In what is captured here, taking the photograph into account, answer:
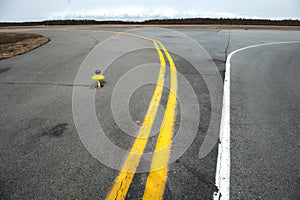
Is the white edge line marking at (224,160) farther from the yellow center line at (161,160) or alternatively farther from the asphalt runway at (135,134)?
the yellow center line at (161,160)

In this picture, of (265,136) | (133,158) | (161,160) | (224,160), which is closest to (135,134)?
(133,158)

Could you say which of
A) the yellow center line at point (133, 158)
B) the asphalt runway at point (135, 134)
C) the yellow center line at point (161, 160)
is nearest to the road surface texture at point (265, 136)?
the asphalt runway at point (135, 134)

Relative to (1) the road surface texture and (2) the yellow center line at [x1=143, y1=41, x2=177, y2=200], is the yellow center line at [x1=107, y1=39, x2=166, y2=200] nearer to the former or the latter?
(2) the yellow center line at [x1=143, y1=41, x2=177, y2=200]

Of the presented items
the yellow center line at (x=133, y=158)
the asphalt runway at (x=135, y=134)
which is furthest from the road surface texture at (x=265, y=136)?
the yellow center line at (x=133, y=158)

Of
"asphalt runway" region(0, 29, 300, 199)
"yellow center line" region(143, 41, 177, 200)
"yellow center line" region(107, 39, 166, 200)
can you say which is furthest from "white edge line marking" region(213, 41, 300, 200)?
"yellow center line" region(107, 39, 166, 200)

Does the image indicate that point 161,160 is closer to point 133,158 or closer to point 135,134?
point 133,158

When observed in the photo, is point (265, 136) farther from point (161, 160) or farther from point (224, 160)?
point (161, 160)

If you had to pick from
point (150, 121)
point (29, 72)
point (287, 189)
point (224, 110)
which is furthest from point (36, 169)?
point (29, 72)

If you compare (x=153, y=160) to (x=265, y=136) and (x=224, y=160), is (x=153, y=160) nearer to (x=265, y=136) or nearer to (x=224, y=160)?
(x=224, y=160)

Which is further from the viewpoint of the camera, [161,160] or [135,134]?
[135,134]

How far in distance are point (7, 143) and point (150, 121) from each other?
1990 millimetres

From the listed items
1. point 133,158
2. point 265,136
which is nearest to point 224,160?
point 265,136

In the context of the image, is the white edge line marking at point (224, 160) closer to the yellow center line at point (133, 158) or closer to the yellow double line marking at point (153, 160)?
the yellow double line marking at point (153, 160)

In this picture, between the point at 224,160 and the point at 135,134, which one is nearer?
the point at 224,160
